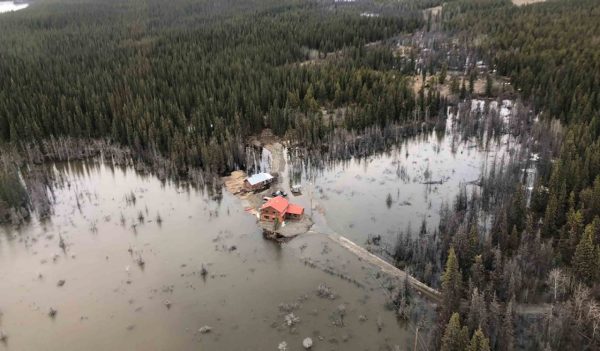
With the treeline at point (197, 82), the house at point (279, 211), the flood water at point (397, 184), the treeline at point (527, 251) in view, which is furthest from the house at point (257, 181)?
the treeline at point (527, 251)

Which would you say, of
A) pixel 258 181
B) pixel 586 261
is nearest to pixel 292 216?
pixel 258 181

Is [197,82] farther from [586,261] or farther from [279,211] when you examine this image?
[586,261]

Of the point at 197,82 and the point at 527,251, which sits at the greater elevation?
the point at 197,82

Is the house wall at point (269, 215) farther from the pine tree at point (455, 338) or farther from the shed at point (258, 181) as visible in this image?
the pine tree at point (455, 338)

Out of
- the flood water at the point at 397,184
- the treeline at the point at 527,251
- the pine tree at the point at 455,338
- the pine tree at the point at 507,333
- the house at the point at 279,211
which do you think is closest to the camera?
the pine tree at the point at 455,338

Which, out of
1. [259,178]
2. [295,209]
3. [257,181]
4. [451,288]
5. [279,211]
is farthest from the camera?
[259,178]

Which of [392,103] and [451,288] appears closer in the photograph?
[451,288]

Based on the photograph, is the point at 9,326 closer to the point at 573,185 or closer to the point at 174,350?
the point at 174,350
